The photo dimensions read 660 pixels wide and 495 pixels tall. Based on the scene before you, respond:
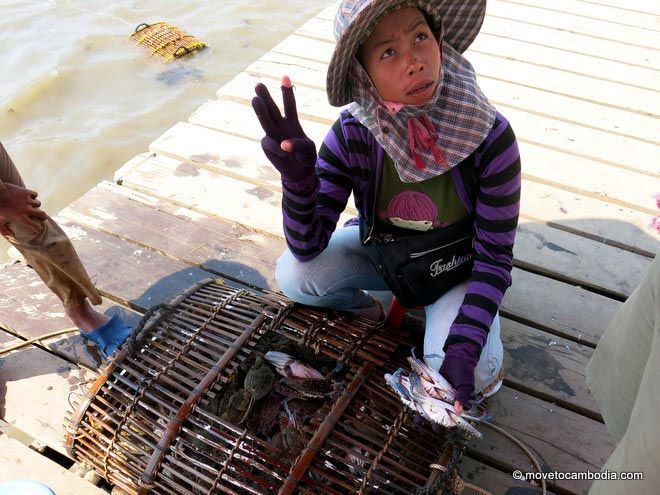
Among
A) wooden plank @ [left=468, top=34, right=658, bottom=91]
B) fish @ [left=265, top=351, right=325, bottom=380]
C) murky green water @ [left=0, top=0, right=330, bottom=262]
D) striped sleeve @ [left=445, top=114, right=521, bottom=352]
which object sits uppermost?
striped sleeve @ [left=445, top=114, right=521, bottom=352]

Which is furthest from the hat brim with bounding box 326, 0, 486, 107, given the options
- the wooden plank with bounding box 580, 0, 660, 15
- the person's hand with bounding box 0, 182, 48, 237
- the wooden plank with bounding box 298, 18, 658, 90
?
the wooden plank with bounding box 580, 0, 660, 15

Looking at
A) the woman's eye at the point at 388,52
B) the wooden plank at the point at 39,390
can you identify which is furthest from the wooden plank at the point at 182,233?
the woman's eye at the point at 388,52

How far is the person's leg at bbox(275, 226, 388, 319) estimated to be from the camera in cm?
170

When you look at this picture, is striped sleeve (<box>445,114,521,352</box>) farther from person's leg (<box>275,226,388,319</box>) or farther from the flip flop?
the flip flop

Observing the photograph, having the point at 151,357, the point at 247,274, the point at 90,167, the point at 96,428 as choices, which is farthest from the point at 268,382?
the point at 90,167

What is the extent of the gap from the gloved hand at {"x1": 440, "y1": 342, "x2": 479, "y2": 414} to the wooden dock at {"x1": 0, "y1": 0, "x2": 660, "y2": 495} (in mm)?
337

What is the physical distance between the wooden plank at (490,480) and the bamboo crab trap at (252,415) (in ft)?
0.96

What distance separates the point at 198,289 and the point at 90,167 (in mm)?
2341

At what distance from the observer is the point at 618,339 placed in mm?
1017

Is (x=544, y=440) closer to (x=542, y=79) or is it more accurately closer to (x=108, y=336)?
(x=108, y=336)

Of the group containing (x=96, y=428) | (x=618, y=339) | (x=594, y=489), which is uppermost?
(x=618, y=339)

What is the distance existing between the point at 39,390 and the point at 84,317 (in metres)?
0.27

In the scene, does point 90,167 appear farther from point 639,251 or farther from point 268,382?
point 639,251

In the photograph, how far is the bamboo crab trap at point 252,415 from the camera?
4.06 feet
